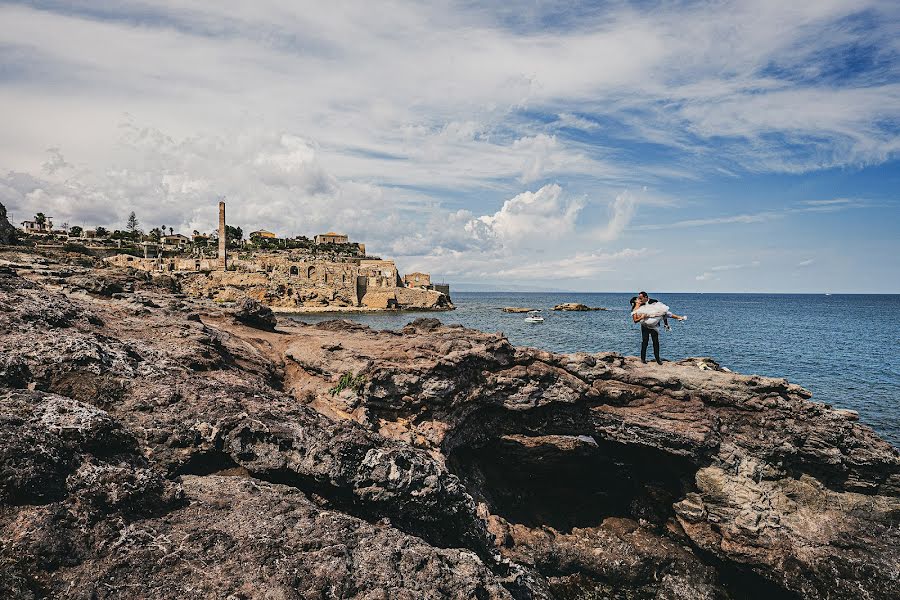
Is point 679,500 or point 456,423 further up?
point 456,423

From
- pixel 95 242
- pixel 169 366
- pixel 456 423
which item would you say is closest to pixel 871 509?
pixel 456 423

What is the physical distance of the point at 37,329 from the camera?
317 inches

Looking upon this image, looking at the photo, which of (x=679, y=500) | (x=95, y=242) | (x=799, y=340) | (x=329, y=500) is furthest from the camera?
(x=95, y=242)

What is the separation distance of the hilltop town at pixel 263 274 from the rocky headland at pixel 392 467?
67706 millimetres

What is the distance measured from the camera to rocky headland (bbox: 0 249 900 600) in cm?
498

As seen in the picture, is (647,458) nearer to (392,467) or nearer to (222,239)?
(392,467)

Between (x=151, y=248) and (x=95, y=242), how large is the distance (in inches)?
490

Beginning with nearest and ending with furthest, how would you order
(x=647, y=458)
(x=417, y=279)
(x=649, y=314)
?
1. (x=649, y=314)
2. (x=647, y=458)
3. (x=417, y=279)

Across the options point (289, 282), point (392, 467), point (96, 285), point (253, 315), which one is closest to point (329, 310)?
point (289, 282)

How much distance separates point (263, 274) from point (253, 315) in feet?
246

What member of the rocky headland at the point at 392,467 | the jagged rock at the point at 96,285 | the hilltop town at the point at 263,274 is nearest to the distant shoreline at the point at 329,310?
the hilltop town at the point at 263,274

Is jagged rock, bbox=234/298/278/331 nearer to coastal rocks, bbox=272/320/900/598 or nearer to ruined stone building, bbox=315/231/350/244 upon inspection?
coastal rocks, bbox=272/320/900/598

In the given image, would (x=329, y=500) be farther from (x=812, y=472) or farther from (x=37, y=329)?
(x=812, y=472)

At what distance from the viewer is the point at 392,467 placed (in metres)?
7.13
